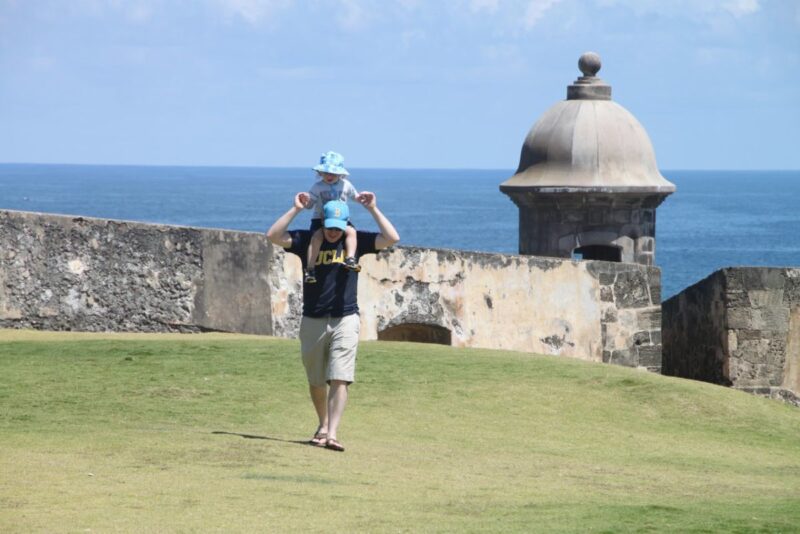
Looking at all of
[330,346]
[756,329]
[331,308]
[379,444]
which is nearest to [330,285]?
[331,308]

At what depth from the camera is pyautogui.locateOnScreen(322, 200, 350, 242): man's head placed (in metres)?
8.63

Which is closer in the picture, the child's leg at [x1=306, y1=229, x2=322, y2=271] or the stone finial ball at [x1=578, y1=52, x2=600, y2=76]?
the child's leg at [x1=306, y1=229, x2=322, y2=271]

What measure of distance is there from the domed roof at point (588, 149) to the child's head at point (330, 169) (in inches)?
432

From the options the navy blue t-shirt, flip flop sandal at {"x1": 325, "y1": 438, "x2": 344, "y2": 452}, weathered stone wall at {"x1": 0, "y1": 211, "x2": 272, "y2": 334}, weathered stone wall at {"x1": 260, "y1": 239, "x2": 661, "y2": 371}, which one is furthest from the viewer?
weathered stone wall at {"x1": 260, "y1": 239, "x2": 661, "y2": 371}

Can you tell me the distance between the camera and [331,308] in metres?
8.73

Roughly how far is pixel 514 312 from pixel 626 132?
5198 mm

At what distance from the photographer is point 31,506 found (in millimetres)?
6605

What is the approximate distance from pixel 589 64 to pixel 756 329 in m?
5.58

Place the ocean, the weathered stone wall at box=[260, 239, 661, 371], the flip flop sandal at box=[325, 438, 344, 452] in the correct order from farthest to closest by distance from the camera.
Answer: the ocean < the weathered stone wall at box=[260, 239, 661, 371] < the flip flop sandal at box=[325, 438, 344, 452]

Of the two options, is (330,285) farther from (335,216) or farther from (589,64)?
(589,64)

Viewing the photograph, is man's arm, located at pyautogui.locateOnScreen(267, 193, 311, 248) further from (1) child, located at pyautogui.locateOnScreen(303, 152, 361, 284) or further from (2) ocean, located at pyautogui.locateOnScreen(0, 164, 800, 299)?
(2) ocean, located at pyautogui.locateOnScreen(0, 164, 800, 299)

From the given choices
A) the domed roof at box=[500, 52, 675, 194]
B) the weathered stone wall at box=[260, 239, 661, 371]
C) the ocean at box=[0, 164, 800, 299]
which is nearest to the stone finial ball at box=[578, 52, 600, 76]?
the domed roof at box=[500, 52, 675, 194]

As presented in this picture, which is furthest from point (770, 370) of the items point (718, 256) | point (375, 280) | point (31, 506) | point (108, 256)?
point (718, 256)

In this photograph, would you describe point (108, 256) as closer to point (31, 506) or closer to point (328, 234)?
point (328, 234)
